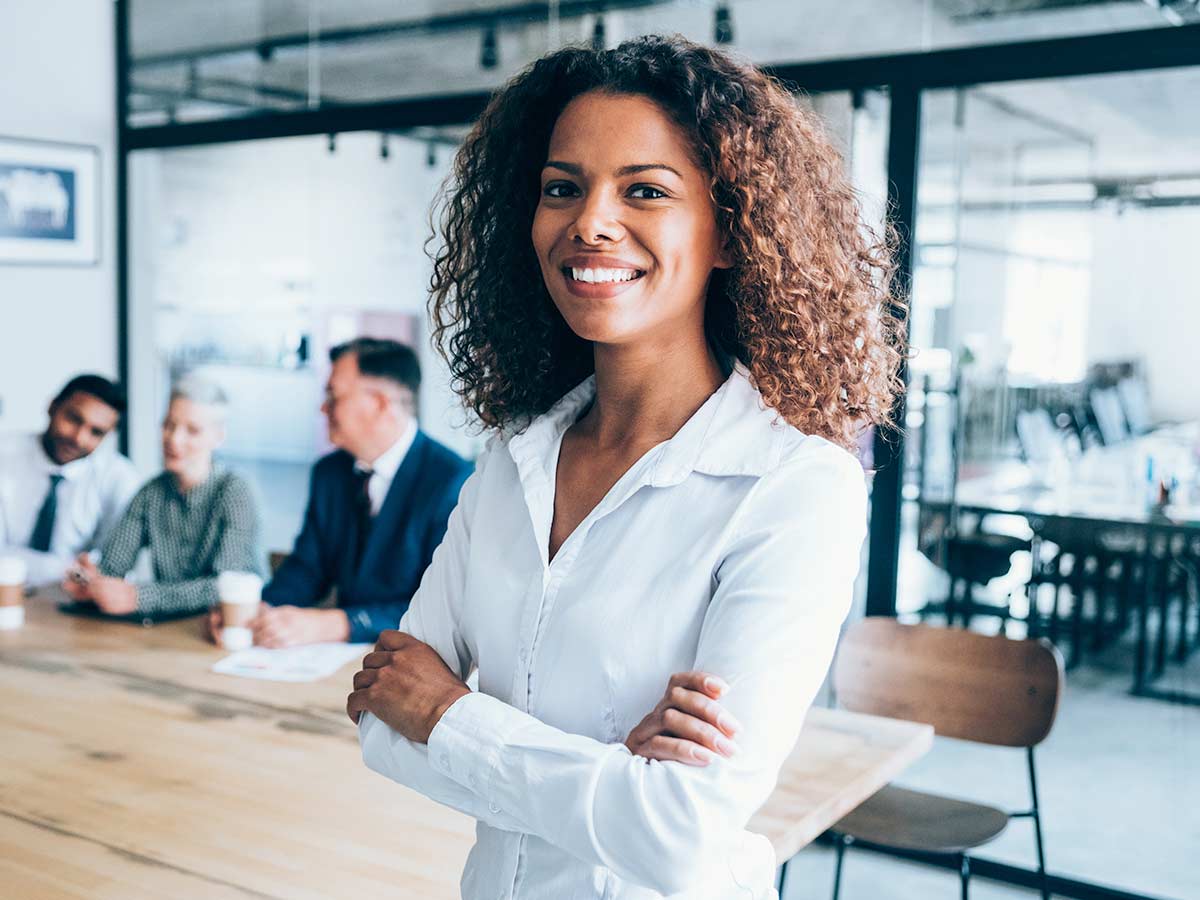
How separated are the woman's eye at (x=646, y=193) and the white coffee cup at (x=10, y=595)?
2250mm

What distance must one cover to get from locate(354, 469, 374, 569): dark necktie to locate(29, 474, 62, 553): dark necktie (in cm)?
124

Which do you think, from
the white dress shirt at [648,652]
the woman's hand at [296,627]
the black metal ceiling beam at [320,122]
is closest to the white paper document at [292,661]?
the woman's hand at [296,627]

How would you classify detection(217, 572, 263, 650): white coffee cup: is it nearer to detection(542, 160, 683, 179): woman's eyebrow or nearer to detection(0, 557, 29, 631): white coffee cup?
detection(0, 557, 29, 631): white coffee cup

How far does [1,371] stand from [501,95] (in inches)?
168

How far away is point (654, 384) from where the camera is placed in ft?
4.17

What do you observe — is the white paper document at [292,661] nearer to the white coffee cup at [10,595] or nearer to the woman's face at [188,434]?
the white coffee cup at [10,595]

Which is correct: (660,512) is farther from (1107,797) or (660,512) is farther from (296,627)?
(1107,797)

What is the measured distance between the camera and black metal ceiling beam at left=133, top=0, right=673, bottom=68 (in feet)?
12.6

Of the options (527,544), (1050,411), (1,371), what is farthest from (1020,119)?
(1,371)

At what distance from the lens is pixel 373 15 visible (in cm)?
438

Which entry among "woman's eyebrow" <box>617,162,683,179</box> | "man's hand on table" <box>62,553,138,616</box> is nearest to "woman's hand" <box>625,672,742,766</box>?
"woman's eyebrow" <box>617,162,683,179</box>

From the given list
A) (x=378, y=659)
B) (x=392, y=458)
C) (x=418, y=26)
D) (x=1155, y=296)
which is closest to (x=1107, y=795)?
(x=1155, y=296)

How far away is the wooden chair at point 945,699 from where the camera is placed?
8.29 ft

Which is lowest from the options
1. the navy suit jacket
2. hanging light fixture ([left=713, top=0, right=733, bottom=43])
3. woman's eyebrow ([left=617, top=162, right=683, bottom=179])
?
the navy suit jacket
